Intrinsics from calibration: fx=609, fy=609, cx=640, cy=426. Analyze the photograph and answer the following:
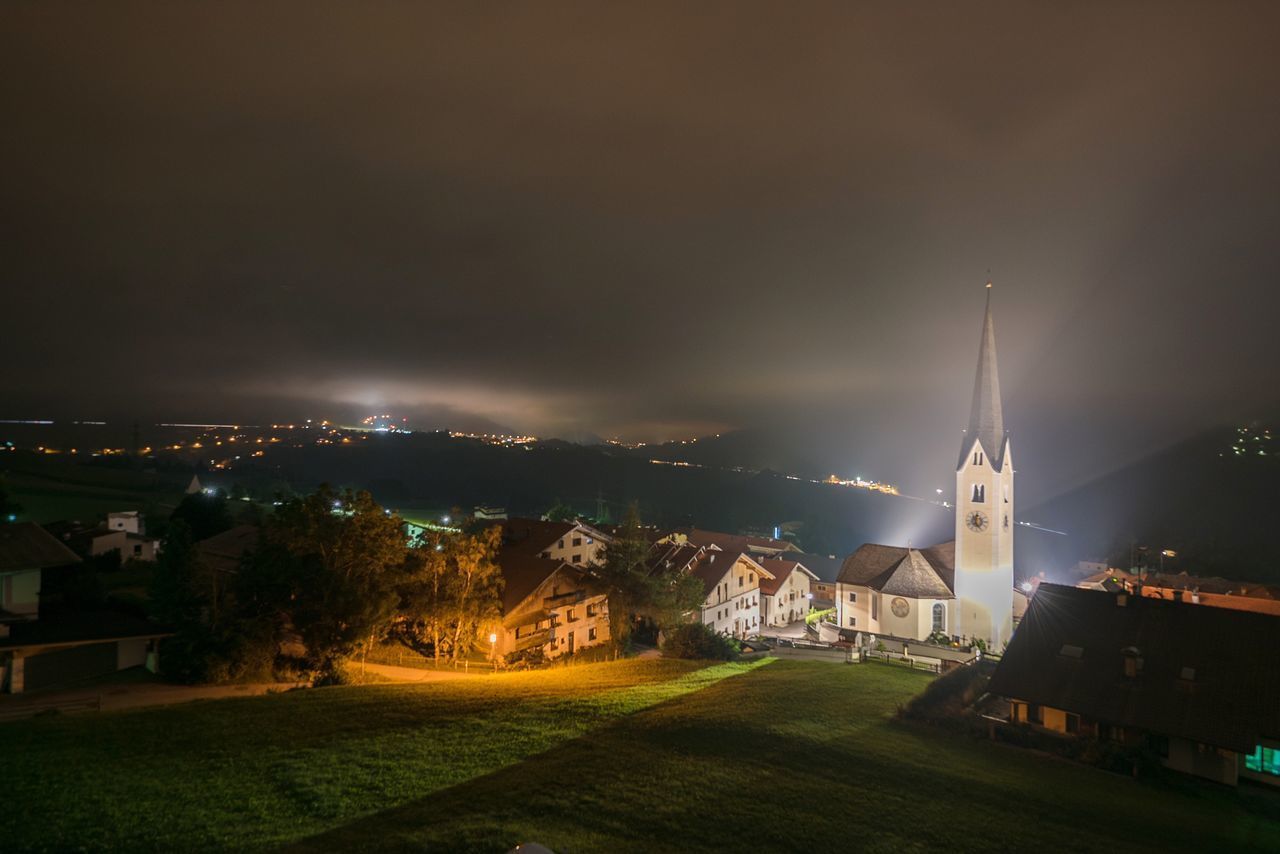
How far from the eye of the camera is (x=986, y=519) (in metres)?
40.4

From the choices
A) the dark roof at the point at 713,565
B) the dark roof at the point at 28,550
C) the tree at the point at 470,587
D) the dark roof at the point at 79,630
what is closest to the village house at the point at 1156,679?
the tree at the point at 470,587

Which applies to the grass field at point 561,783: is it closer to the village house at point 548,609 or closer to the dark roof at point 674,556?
the village house at point 548,609

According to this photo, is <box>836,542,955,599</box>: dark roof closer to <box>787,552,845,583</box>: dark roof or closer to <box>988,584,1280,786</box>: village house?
<box>988,584,1280,786</box>: village house

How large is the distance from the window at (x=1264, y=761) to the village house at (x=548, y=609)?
23653mm

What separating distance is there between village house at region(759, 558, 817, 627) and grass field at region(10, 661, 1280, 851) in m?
29.7

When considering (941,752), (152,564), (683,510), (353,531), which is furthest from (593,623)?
(683,510)

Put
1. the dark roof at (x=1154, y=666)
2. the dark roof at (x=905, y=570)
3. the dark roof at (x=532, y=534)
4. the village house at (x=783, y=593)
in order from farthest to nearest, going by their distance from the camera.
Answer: the village house at (x=783, y=593) → the dark roof at (x=532, y=534) → the dark roof at (x=905, y=570) → the dark roof at (x=1154, y=666)

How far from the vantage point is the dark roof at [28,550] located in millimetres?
21953

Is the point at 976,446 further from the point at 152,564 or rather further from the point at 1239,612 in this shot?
the point at 152,564

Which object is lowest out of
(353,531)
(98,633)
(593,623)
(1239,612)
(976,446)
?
(593,623)

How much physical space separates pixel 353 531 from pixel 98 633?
941 centimetres

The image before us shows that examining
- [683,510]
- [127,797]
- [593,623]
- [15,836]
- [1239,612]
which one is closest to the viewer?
[15,836]

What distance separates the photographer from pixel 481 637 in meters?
25.4

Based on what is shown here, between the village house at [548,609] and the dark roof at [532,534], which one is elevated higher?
the dark roof at [532,534]
